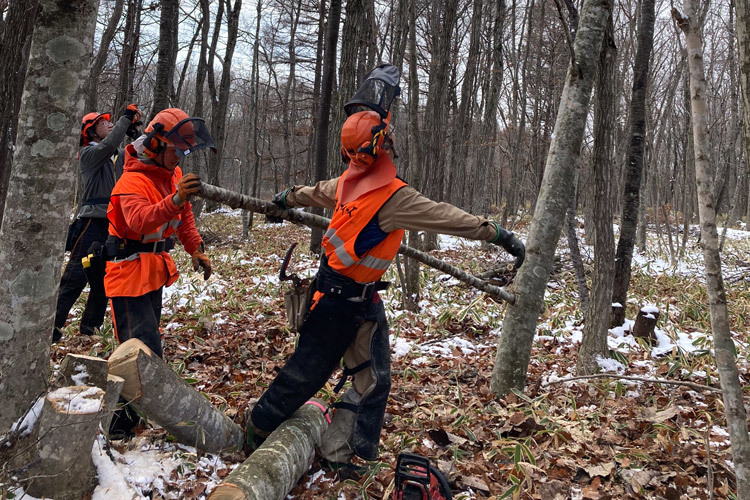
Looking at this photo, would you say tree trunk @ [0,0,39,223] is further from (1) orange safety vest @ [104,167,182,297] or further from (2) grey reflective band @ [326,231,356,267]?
(2) grey reflective band @ [326,231,356,267]

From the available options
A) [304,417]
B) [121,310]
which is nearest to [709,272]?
[304,417]

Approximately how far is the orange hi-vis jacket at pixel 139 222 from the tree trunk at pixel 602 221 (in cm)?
363

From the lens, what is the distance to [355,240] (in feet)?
9.54

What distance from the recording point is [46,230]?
2314mm

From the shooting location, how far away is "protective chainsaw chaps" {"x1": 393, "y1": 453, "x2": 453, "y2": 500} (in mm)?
2339

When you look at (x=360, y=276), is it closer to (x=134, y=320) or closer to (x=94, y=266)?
(x=134, y=320)

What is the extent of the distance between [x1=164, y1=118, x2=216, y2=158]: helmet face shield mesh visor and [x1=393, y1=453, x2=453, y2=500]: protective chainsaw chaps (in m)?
2.39

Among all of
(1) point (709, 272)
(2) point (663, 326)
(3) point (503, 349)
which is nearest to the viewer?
(1) point (709, 272)

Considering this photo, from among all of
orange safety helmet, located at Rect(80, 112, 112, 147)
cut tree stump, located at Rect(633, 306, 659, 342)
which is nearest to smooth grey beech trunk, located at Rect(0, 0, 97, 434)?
orange safety helmet, located at Rect(80, 112, 112, 147)

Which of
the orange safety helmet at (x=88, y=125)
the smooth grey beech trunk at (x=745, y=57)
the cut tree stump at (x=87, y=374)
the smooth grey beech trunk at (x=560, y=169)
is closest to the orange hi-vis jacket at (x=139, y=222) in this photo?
the cut tree stump at (x=87, y=374)

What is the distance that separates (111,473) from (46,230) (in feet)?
4.10

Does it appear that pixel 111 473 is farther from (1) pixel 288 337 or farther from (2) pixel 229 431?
(1) pixel 288 337

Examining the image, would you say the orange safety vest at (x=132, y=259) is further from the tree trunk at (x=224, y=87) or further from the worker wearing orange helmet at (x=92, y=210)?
the tree trunk at (x=224, y=87)

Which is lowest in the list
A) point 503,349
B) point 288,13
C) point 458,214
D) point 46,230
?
point 503,349
